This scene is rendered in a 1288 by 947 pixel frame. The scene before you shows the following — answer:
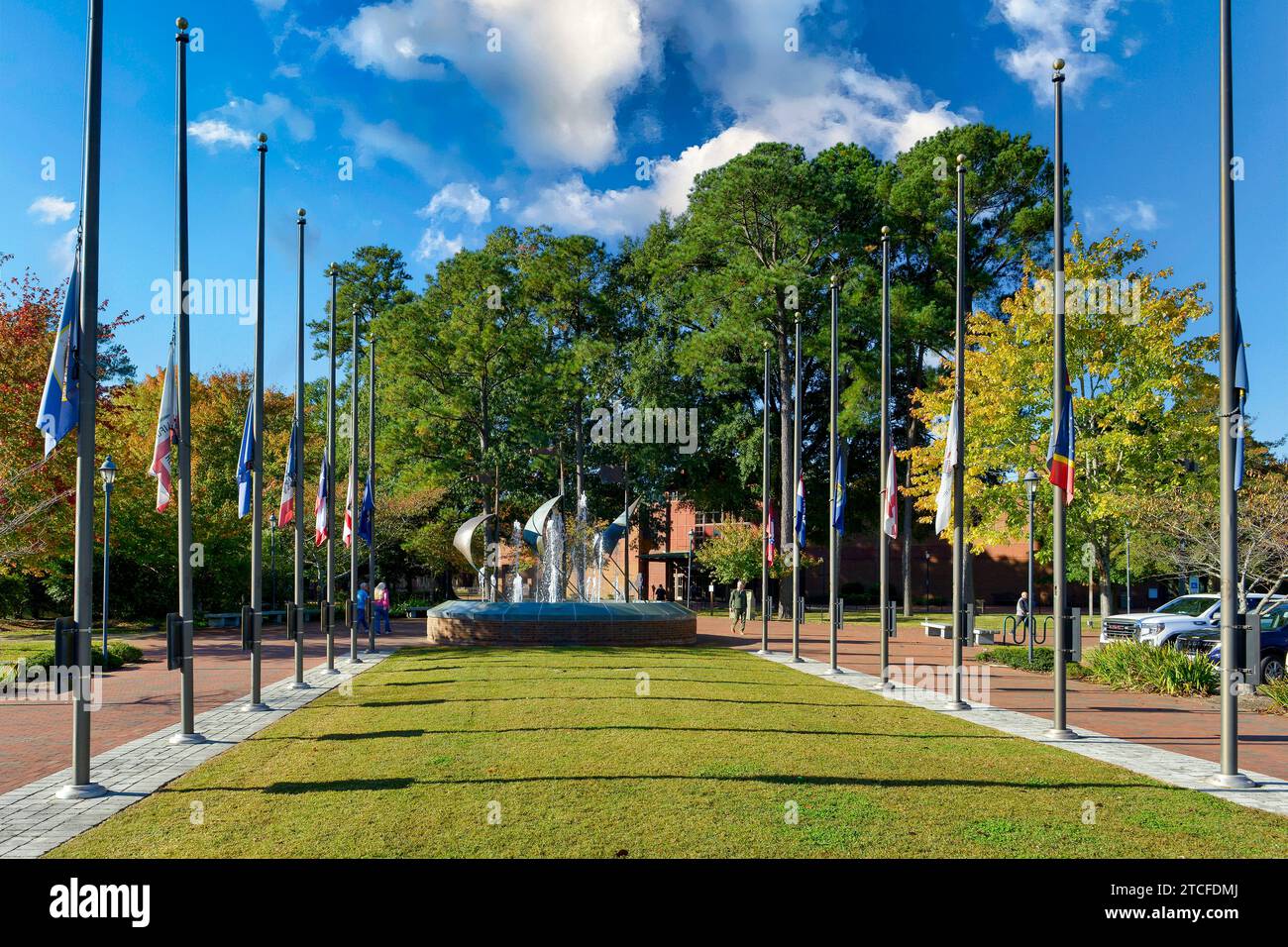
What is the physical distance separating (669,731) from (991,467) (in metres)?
21.1

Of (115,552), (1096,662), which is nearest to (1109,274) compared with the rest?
(1096,662)

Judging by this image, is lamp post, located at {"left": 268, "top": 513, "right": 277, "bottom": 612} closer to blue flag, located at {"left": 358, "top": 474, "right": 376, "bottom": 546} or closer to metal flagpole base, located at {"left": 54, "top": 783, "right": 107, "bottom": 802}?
blue flag, located at {"left": 358, "top": 474, "right": 376, "bottom": 546}

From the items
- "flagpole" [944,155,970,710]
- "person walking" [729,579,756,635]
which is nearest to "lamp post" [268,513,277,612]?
"person walking" [729,579,756,635]

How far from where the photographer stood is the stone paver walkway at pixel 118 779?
26.3 feet

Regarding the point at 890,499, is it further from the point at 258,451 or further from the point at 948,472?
the point at 258,451

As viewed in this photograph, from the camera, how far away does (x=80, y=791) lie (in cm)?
938

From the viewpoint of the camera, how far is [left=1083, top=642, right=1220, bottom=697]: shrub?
17.9 metres

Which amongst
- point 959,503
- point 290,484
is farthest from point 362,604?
point 959,503

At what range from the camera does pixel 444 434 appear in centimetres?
4709

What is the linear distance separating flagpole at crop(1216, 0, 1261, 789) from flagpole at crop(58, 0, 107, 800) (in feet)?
38.0

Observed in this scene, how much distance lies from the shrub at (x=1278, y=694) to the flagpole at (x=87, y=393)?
16.9 metres

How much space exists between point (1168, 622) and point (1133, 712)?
9.22 metres

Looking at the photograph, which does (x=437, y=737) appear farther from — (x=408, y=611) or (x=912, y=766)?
(x=408, y=611)

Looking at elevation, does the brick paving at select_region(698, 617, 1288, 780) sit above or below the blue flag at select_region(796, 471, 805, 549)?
below
